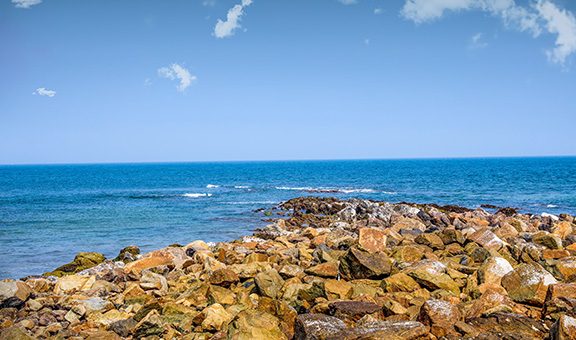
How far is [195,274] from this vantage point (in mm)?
13062

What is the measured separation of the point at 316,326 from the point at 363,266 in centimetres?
314

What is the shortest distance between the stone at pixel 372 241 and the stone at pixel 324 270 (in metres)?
2.40

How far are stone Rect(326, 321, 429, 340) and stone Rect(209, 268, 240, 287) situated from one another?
4363 mm

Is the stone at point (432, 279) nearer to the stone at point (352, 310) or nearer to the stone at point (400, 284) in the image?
the stone at point (400, 284)

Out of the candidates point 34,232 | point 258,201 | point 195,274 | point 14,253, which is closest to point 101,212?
point 34,232

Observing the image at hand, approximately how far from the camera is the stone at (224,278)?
37.2 ft

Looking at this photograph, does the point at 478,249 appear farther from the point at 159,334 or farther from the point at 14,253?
the point at 14,253

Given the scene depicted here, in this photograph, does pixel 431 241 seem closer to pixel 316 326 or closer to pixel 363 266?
pixel 363 266

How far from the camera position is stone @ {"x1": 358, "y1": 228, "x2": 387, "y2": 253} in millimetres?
13523

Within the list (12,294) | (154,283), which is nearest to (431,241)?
(154,283)

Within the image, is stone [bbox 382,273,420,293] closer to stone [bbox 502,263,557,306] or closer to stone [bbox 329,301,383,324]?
stone [bbox 329,301,383,324]

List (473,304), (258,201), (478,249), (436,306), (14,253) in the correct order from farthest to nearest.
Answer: (258,201) → (14,253) → (478,249) → (473,304) → (436,306)

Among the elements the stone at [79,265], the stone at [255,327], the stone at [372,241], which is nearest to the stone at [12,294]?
the stone at [255,327]

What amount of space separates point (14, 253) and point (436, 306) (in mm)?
23006
